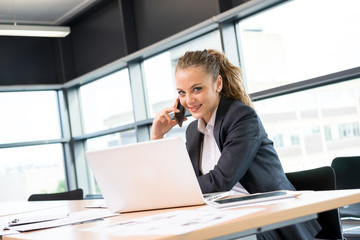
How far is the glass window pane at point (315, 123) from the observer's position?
4.09 metres

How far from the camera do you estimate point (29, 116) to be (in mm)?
7445

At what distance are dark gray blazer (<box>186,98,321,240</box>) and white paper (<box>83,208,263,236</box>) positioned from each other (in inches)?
16.5

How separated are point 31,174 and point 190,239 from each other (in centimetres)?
663

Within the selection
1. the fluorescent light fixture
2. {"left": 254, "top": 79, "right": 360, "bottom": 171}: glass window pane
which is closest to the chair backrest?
{"left": 254, "top": 79, "right": 360, "bottom": 171}: glass window pane

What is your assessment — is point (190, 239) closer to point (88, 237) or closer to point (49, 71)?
point (88, 237)

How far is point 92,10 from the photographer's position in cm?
708

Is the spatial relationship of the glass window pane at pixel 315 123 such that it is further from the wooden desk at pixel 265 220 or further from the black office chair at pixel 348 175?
the wooden desk at pixel 265 220

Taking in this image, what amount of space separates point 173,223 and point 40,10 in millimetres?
6172

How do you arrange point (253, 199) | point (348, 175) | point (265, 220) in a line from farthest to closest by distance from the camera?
point (348, 175) < point (253, 199) < point (265, 220)

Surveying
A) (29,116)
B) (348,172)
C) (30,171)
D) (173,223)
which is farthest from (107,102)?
(173,223)

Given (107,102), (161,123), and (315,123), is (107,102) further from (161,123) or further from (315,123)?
(161,123)

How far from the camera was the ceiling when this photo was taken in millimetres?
6555

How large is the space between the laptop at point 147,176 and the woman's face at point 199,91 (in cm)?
61

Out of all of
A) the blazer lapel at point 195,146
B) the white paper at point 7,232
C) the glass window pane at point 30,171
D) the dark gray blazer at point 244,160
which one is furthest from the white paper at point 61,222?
the glass window pane at point 30,171
